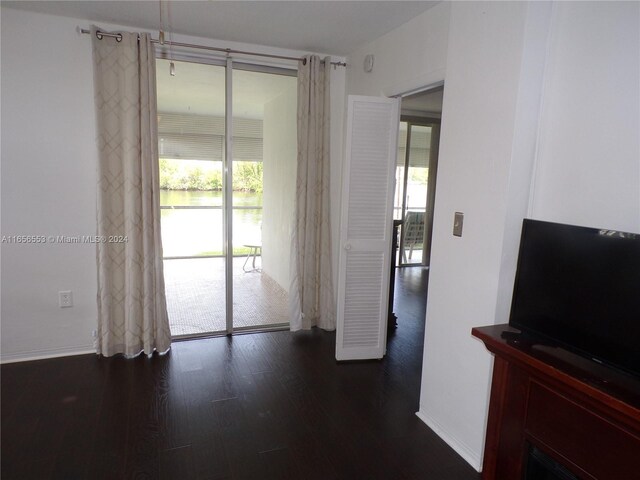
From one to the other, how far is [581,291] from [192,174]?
10.3 feet

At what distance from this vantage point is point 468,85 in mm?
2123

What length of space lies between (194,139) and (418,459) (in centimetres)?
302

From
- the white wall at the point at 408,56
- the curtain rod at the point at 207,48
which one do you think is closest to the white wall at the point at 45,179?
the curtain rod at the point at 207,48

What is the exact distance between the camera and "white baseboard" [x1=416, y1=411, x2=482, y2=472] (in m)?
2.09

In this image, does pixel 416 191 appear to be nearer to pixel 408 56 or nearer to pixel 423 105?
pixel 423 105

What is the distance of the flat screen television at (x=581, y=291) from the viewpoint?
52.5 inches

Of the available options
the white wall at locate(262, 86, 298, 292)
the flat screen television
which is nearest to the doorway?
the white wall at locate(262, 86, 298, 292)

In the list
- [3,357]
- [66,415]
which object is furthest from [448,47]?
[3,357]

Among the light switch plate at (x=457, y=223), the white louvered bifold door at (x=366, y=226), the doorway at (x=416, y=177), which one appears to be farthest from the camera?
the doorway at (x=416, y=177)

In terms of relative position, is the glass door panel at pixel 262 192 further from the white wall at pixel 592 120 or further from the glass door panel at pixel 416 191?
the glass door panel at pixel 416 191

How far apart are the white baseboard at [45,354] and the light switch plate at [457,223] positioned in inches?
→ 116

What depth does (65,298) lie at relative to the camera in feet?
10.4

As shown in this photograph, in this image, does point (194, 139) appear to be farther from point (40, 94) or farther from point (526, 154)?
point (526, 154)

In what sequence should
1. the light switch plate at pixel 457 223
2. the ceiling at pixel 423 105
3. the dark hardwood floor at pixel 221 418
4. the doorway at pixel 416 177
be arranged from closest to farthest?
the dark hardwood floor at pixel 221 418, the light switch plate at pixel 457 223, the ceiling at pixel 423 105, the doorway at pixel 416 177
